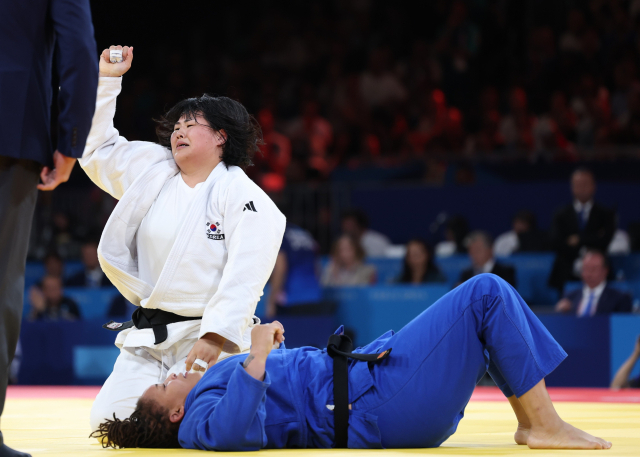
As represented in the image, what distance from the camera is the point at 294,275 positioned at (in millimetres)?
7461

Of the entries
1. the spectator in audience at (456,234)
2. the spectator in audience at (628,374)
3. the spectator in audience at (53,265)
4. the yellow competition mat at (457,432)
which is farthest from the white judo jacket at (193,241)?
the spectator in audience at (53,265)

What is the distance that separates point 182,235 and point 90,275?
5737mm

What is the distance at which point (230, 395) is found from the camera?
243 cm

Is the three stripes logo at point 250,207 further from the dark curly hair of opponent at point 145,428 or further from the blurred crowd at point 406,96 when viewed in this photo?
the blurred crowd at point 406,96

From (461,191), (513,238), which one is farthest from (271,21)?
(513,238)

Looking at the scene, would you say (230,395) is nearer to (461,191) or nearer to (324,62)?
(461,191)

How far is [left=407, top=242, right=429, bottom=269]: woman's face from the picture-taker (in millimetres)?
7395

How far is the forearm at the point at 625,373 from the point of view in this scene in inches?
227

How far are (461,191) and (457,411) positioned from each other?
593cm

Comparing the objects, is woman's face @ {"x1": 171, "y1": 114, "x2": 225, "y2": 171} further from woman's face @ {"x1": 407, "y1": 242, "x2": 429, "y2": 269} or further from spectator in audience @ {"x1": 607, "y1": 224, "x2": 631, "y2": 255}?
spectator in audience @ {"x1": 607, "y1": 224, "x2": 631, "y2": 255}

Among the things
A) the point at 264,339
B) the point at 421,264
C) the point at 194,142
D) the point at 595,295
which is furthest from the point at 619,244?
the point at 264,339

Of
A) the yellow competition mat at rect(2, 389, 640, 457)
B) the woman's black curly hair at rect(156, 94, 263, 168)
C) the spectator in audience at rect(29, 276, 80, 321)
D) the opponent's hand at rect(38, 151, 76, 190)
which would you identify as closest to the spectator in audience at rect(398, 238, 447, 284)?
the yellow competition mat at rect(2, 389, 640, 457)

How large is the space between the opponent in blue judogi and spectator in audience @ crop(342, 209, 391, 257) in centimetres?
547

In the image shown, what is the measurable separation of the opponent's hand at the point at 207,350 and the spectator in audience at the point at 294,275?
14.4 feet
